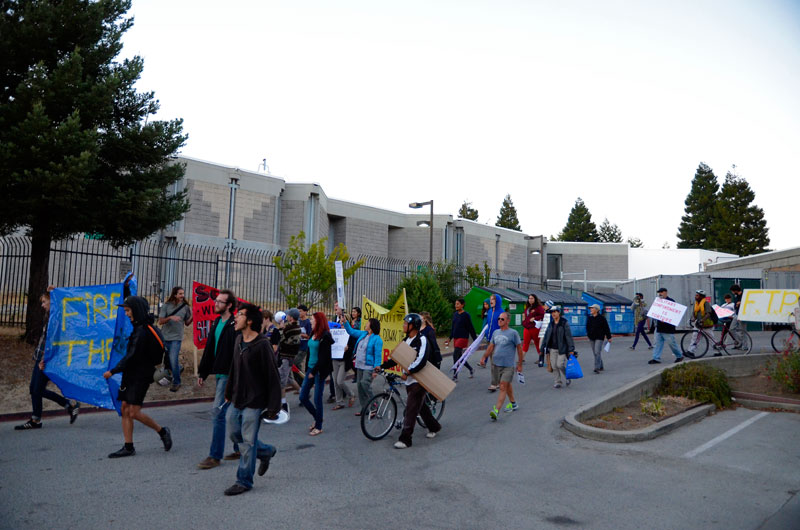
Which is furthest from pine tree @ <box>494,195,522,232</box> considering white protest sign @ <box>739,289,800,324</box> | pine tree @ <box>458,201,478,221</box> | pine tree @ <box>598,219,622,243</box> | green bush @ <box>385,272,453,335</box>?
white protest sign @ <box>739,289,800,324</box>

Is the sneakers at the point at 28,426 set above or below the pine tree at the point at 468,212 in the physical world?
below

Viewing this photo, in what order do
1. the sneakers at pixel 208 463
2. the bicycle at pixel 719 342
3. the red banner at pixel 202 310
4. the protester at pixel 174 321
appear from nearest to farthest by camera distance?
the sneakers at pixel 208 463 → the protester at pixel 174 321 → the red banner at pixel 202 310 → the bicycle at pixel 719 342

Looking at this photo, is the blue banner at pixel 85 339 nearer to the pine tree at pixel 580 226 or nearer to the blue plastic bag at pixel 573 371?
the blue plastic bag at pixel 573 371

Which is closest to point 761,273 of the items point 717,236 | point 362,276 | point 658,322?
point 658,322

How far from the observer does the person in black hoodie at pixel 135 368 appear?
662 centimetres

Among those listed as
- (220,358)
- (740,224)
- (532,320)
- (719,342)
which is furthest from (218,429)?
(740,224)

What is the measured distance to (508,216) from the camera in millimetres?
84125

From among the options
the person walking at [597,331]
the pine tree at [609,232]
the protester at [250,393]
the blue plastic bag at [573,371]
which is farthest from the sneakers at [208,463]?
the pine tree at [609,232]

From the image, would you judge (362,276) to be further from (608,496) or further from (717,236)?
(717,236)

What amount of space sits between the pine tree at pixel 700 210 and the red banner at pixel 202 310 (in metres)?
72.3

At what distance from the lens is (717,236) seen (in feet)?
224

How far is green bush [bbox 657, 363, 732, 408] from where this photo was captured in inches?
416

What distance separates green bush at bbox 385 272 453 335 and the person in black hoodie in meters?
14.7

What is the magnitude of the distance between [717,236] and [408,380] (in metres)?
71.5
